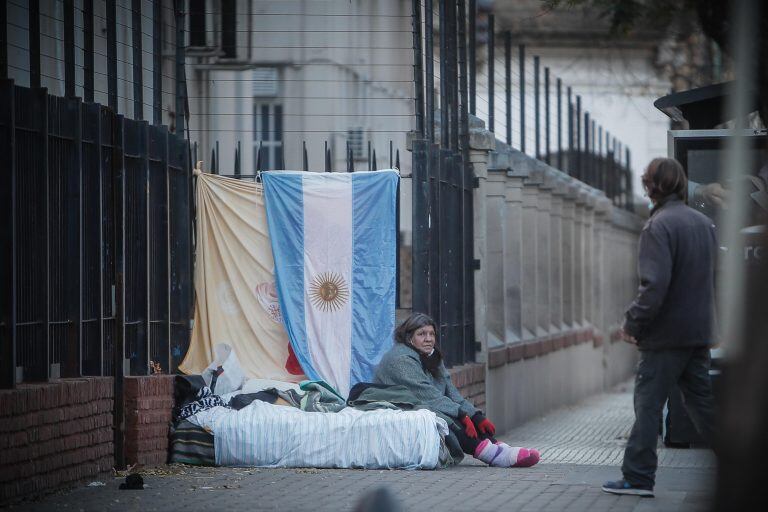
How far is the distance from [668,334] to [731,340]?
4532 millimetres

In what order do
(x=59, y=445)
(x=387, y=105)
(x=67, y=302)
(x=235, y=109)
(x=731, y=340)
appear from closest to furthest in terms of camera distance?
(x=731, y=340) → (x=59, y=445) → (x=67, y=302) → (x=235, y=109) → (x=387, y=105)

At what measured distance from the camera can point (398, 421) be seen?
11586 mm

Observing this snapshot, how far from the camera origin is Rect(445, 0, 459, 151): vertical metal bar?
628 inches

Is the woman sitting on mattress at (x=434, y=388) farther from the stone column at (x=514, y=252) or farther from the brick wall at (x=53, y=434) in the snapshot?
the stone column at (x=514, y=252)

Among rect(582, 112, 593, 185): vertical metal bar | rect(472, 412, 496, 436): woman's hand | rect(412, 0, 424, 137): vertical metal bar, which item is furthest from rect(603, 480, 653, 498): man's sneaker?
rect(582, 112, 593, 185): vertical metal bar

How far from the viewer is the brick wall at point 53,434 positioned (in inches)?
346

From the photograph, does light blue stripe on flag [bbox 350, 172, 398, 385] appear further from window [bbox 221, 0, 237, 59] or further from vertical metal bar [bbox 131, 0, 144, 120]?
window [bbox 221, 0, 237, 59]

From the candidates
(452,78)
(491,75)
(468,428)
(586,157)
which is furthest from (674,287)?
(586,157)

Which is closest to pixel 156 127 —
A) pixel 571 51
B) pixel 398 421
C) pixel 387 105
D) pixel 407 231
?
pixel 398 421

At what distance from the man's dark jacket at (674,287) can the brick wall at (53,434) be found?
341 cm

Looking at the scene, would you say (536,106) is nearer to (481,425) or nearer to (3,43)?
(481,425)

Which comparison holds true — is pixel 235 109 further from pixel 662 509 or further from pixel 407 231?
pixel 662 509

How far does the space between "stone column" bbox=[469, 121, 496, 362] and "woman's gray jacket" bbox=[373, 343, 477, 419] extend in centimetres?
443

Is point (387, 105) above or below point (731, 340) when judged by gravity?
above
